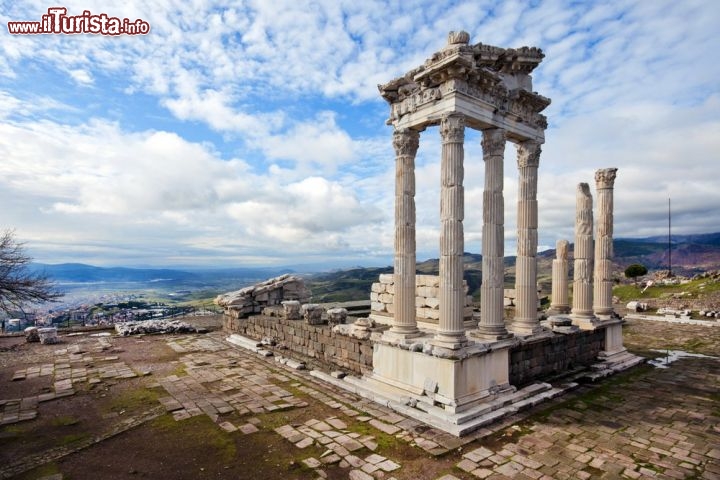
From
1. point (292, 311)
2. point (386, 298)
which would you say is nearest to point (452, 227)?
point (386, 298)

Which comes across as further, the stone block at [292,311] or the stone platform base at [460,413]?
the stone block at [292,311]

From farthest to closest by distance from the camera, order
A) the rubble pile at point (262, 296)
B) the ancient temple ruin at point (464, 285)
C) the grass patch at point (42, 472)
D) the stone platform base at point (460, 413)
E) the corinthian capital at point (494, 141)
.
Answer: the rubble pile at point (262, 296), the corinthian capital at point (494, 141), the ancient temple ruin at point (464, 285), the stone platform base at point (460, 413), the grass patch at point (42, 472)

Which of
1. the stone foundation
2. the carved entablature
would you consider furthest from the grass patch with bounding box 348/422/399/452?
the carved entablature

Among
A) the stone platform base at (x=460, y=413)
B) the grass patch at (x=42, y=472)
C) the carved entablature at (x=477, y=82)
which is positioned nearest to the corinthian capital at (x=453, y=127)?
the carved entablature at (x=477, y=82)

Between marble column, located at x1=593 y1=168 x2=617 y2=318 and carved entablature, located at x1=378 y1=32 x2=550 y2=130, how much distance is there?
15.1ft

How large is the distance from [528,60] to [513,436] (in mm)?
9407

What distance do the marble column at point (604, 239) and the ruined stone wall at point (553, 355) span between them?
1.41m

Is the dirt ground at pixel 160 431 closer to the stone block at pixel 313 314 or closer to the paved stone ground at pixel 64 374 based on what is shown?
the paved stone ground at pixel 64 374

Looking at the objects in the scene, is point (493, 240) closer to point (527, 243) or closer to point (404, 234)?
point (527, 243)

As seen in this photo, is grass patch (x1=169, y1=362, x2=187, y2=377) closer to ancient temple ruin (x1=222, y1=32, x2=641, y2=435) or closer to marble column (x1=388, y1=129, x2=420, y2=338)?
ancient temple ruin (x1=222, y1=32, x2=641, y2=435)

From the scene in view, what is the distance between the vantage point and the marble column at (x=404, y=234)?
10391mm

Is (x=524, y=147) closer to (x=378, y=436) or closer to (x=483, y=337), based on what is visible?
(x=483, y=337)

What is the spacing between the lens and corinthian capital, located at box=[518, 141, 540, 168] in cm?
1149

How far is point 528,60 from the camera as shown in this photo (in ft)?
35.0
